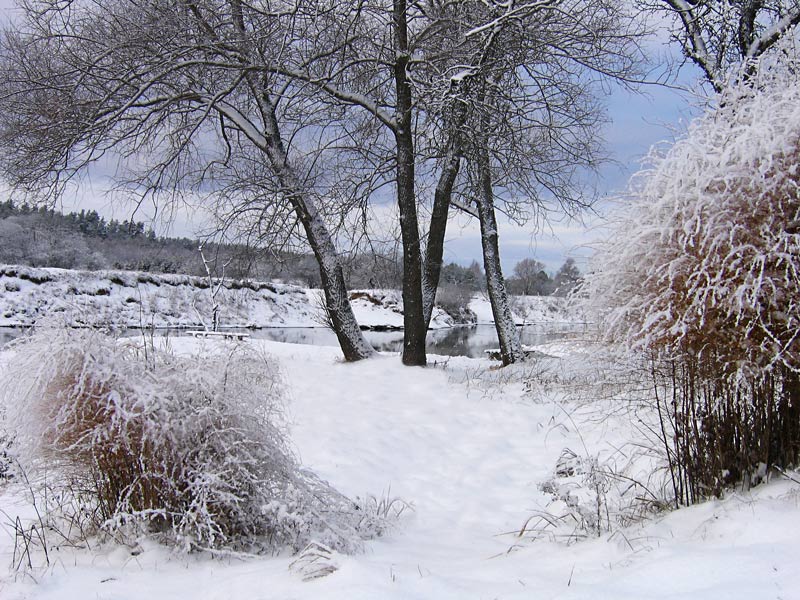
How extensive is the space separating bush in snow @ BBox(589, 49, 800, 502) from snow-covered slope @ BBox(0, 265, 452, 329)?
1463 centimetres

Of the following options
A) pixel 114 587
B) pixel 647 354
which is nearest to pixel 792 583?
pixel 647 354

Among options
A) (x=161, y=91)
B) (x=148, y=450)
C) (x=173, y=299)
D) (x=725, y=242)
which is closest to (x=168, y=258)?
(x=161, y=91)

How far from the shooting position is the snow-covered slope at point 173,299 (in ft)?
84.2

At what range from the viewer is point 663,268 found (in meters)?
2.79

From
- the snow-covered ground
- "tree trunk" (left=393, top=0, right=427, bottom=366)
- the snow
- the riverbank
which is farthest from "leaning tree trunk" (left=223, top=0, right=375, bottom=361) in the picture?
the snow

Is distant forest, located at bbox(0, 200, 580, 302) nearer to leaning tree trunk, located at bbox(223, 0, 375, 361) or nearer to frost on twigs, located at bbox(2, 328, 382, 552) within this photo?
leaning tree trunk, located at bbox(223, 0, 375, 361)

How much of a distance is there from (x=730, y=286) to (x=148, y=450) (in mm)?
2911

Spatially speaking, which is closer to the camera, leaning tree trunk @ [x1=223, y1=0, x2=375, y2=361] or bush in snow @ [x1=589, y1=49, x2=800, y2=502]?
bush in snow @ [x1=589, y1=49, x2=800, y2=502]

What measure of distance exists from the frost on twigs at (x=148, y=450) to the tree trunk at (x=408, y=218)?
5.36 metres

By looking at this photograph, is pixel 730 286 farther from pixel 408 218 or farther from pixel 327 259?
pixel 327 259

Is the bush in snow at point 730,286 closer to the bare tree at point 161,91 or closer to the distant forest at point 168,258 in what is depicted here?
the distant forest at point 168,258

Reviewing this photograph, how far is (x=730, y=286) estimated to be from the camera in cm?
255

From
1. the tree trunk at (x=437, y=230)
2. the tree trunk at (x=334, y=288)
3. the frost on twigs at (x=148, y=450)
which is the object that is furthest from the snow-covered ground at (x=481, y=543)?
the tree trunk at (x=437, y=230)

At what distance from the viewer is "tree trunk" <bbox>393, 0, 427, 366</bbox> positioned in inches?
317
